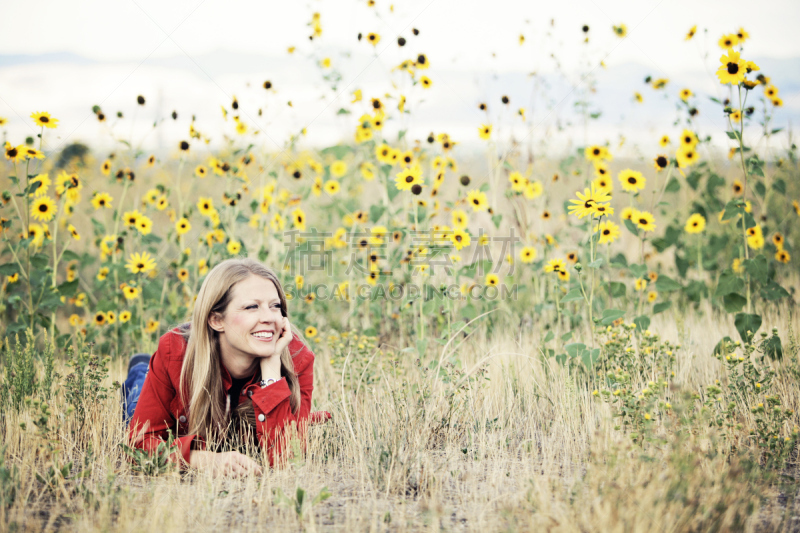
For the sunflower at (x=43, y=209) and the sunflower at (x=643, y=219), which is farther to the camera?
the sunflower at (x=43, y=209)

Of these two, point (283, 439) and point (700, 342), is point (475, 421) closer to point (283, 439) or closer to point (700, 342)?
point (283, 439)

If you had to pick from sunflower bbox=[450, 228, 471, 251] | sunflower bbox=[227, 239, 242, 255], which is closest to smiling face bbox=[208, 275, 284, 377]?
sunflower bbox=[450, 228, 471, 251]

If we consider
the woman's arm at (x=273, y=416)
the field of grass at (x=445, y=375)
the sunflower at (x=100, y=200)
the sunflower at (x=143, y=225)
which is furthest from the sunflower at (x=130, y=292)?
the woman's arm at (x=273, y=416)

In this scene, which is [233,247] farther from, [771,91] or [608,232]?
[771,91]

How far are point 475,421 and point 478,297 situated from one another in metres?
1.87

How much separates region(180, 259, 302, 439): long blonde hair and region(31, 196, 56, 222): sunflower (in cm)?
207

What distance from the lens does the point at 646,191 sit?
10734mm

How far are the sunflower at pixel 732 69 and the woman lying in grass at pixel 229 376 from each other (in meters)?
2.87

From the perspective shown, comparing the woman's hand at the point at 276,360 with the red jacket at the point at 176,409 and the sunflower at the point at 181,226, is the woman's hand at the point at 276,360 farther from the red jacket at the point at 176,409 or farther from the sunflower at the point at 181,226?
Result: the sunflower at the point at 181,226

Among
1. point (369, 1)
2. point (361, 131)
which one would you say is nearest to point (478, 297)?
point (361, 131)

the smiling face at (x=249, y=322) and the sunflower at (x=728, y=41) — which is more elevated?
the sunflower at (x=728, y=41)

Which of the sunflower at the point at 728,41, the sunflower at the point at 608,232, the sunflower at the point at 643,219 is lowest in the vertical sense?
the sunflower at the point at 608,232

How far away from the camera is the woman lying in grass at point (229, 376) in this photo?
2578mm

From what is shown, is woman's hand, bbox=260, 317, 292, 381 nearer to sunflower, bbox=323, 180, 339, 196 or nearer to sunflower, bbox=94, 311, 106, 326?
sunflower, bbox=94, 311, 106, 326
